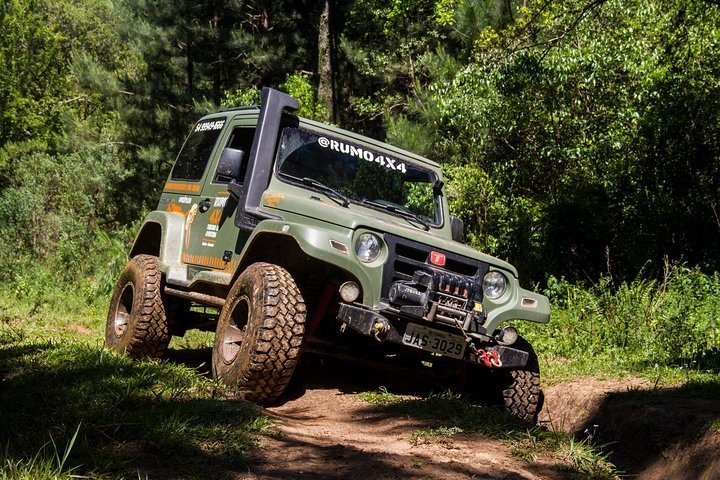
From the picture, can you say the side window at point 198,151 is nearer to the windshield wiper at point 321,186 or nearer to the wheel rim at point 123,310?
the wheel rim at point 123,310

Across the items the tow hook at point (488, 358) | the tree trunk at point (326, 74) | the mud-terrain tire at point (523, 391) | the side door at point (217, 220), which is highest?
the tree trunk at point (326, 74)

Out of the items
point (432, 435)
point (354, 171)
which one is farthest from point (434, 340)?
point (354, 171)

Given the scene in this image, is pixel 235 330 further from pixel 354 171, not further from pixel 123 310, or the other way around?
pixel 123 310

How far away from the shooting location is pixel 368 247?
5164 mm

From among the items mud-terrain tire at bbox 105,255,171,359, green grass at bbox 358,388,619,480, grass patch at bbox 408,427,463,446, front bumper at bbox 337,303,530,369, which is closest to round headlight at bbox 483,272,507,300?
front bumper at bbox 337,303,530,369

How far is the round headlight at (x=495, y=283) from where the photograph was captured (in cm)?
563

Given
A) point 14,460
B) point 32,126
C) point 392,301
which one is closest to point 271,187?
point 392,301

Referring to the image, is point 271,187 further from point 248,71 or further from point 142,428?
point 248,71

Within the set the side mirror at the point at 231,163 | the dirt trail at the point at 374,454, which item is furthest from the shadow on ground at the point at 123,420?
the side mirror at the point at 231,163

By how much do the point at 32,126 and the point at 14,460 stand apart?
31407 mm

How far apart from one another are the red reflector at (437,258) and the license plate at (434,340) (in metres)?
0.47

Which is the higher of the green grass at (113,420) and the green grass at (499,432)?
the green grass at (499,432)

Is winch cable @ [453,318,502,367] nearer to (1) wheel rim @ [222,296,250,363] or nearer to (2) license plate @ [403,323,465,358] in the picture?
(2) license plate @ [403,323,465,358]

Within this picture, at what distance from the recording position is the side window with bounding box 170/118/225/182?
22.9 feet
